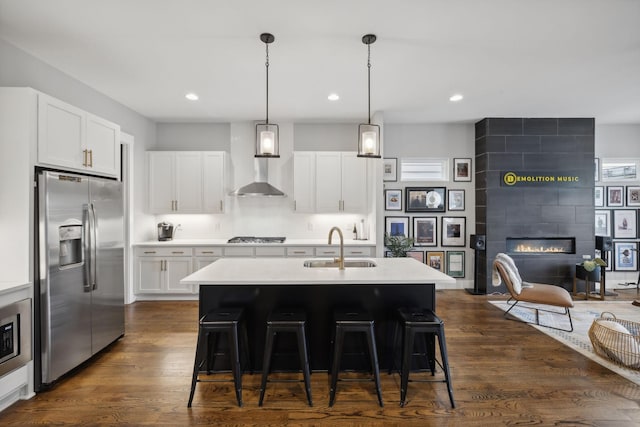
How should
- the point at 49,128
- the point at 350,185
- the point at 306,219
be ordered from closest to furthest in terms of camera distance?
1. the point at 49,128
2. the point at 350,185
3. the point at 306,219

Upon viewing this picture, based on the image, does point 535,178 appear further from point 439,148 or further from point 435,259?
point 435,259

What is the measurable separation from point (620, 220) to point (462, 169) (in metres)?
3.01

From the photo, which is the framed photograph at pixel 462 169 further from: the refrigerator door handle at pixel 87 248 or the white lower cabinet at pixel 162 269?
the refrigerator door handle at pixel 87 248

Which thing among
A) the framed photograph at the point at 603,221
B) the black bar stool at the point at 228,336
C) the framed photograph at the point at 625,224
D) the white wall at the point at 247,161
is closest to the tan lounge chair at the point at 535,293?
the white wall at the point at 247,161

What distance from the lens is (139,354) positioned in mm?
3135

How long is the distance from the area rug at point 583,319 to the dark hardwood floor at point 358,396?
13cm

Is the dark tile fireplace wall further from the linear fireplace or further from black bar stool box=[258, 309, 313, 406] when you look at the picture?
black bar stool box=[258, 309, 313, 406]

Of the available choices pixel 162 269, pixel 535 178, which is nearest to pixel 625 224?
pixel 535 178

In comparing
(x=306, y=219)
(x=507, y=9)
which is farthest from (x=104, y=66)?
(x=507, y=9)

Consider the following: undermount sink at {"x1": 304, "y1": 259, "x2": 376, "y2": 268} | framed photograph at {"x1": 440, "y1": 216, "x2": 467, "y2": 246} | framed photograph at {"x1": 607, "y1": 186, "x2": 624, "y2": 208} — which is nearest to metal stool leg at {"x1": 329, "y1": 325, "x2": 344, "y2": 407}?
undermount sink at {"x1": 304, "y1": 259, "x2": 376, "y2": 268}

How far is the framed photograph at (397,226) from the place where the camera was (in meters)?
5.58

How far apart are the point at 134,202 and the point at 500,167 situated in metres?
5.79

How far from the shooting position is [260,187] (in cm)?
474

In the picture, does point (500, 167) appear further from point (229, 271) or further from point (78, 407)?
point (78, 407)
